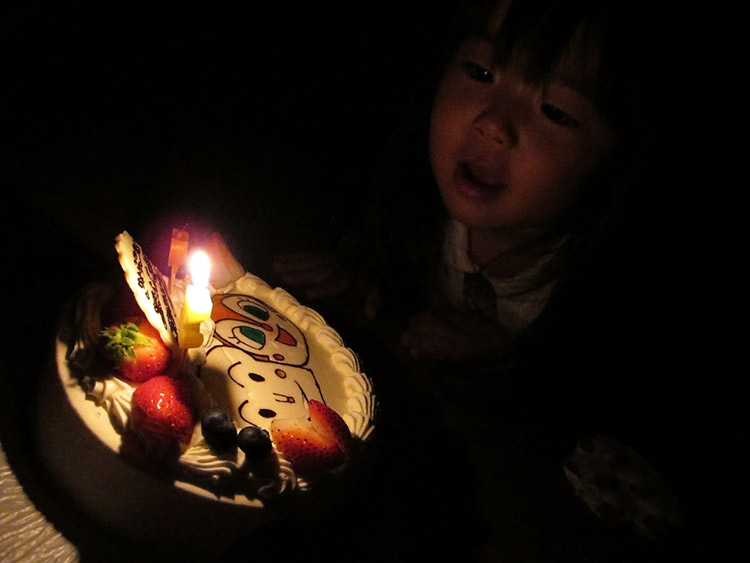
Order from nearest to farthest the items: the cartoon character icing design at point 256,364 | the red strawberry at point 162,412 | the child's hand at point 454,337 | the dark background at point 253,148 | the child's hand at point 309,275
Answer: the red strawberry at point 162,412 < the cartoon character icing design at point 256,364 < the dark background at point 253,148 < the child's hand at point 454,337 < the child's hand at point 309,275

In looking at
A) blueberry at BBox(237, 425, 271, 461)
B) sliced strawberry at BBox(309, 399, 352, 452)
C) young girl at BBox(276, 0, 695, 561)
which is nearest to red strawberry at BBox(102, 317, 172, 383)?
blueberry at BBox(237, 425, 271, 461)

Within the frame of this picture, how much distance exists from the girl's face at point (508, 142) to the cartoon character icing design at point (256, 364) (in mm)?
623

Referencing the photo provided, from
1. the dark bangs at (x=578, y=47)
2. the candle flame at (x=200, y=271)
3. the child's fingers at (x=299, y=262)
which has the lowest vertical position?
the child's fingers at (x=299, y=262)

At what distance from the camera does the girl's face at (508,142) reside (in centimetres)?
154

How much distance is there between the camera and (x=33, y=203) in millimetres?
2105

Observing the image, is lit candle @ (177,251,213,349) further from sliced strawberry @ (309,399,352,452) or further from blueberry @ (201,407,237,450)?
sliced strawberry @ (309,399,352,452)

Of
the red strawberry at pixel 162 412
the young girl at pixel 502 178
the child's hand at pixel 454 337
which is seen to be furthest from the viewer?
the child's hand at pixel 454 337

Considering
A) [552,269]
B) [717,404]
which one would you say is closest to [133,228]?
[552,269]

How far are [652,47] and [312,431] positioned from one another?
3.96ft

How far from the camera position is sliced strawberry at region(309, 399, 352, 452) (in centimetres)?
156

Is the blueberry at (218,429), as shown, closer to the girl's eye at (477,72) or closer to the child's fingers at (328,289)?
the child's fingers at (328,289)

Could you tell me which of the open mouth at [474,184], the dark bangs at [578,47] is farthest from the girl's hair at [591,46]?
the open mouth at [474,184]

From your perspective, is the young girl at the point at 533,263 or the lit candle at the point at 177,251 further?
the lit candle at the point at 177,251

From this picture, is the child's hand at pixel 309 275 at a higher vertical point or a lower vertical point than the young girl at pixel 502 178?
lower
